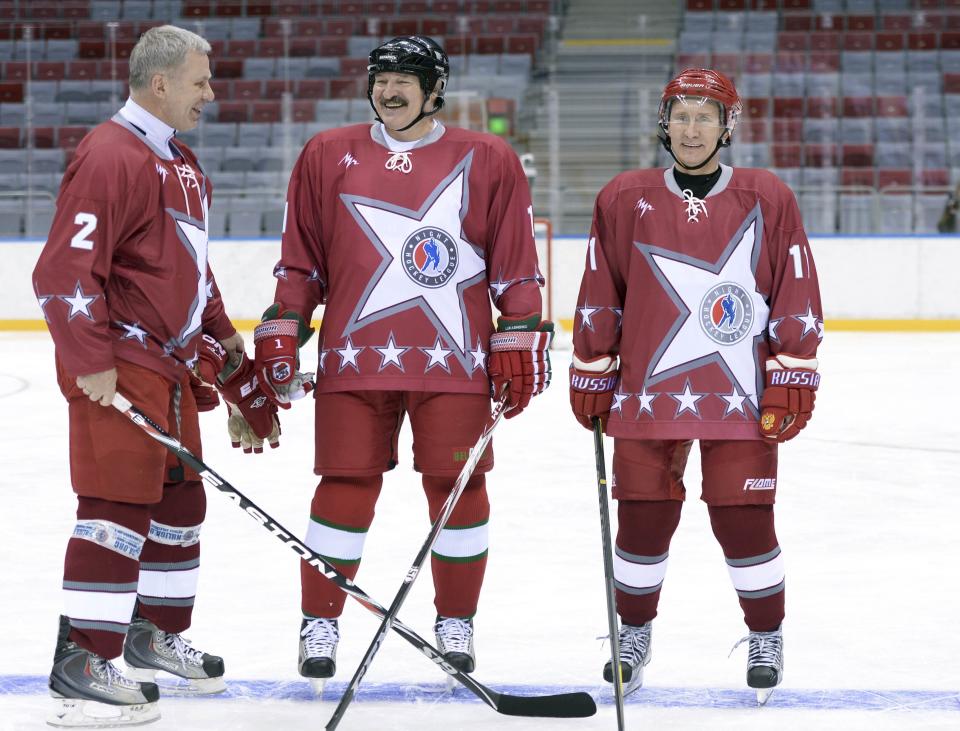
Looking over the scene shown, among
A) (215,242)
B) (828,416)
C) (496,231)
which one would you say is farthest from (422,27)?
(496,231)

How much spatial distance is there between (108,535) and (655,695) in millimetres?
909

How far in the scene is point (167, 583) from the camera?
7.79 feet

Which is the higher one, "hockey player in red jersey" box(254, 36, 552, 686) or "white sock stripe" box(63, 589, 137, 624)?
"hockey player in red jersey" box(254, 36, 552, 686)

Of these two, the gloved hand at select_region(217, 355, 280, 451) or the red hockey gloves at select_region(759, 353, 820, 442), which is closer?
the red hockey gloves at select_region(759, 353, 820, 442)

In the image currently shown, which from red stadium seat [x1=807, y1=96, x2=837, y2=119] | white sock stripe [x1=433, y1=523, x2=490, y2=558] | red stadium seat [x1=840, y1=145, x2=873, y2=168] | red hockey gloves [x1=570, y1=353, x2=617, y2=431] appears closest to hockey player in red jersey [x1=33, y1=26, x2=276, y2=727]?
white sock stripe [x1=433, y1=523, x2=490, y2=558]

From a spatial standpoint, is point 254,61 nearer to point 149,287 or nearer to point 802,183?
point 802,183

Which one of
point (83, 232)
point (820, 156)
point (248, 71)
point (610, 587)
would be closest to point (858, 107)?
point (820, 156)

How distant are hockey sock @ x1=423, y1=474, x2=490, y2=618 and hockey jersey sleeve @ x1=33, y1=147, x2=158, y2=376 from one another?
64 centimetres

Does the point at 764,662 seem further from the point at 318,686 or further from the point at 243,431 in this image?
the point at 243,431

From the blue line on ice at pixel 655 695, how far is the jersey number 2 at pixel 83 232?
74cm

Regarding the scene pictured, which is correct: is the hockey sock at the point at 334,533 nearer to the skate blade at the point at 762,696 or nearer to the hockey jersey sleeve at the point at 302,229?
the hockey jersey sleeve at the point at 302,229

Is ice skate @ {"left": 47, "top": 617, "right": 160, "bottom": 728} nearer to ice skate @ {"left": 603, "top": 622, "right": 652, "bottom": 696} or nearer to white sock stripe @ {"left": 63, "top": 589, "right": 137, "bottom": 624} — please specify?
white sock stripe @ {"left": 63, "top": 589, "right": 137, "bottom": 624}

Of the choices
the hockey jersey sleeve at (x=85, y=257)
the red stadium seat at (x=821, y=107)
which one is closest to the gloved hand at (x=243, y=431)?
the hockey jersey sleeve at (x=85, y=257)

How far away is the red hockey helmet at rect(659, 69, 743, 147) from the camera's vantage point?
231 centimetres
